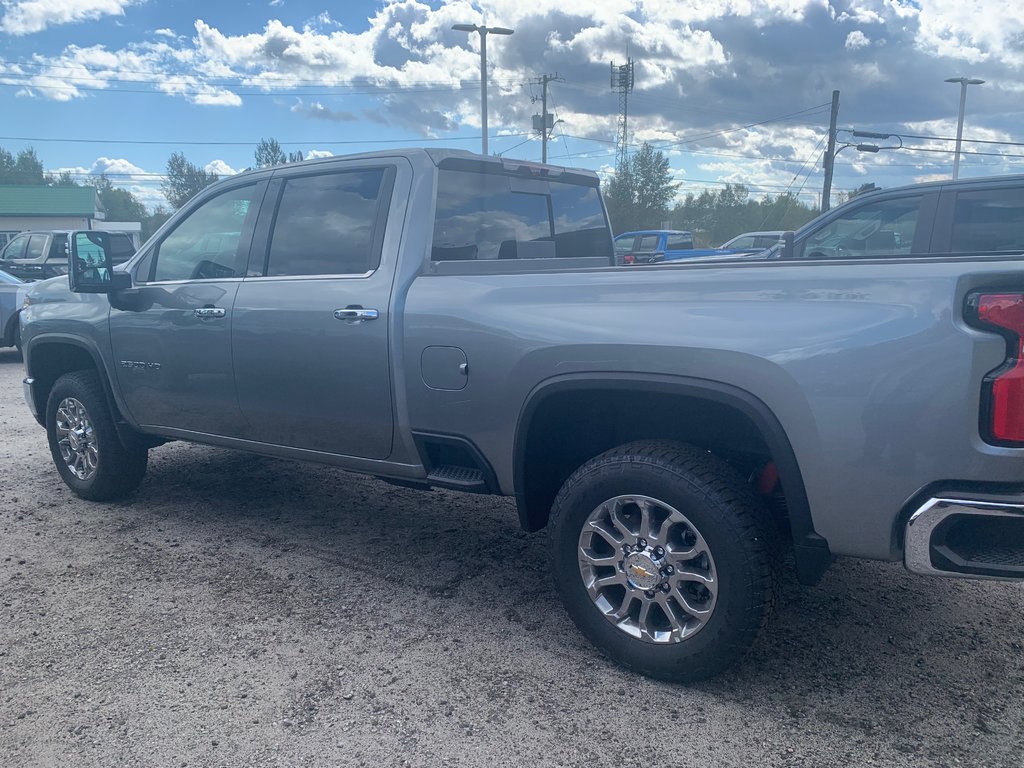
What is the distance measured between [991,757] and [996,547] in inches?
26.6

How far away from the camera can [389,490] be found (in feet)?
18.1

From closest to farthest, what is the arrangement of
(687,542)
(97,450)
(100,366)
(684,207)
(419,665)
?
(687,542) < (419,665) < (100,366) < (97,450) < (684,207)

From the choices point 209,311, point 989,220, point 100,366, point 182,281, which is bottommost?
point 100,366

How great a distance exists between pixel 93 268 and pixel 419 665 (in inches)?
115

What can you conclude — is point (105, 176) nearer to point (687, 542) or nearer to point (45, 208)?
point (45, 208)

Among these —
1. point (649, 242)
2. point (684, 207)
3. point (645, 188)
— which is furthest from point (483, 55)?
point (684, 207)

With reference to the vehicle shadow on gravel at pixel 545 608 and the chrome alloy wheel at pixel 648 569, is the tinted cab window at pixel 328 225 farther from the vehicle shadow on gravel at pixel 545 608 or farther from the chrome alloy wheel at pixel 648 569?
the chrome alloy wheel at pixel 648 569

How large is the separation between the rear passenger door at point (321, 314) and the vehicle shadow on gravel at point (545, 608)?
0.67m

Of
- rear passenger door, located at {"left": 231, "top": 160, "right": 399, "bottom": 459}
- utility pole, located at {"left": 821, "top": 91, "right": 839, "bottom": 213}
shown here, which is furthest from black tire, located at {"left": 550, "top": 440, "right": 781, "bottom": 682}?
utility pole, located at {"left": 821, "top": 91, "right": 839, "bottom": 213}

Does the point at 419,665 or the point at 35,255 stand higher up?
the point at 35,255

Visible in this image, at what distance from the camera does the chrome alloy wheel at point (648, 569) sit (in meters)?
2.91

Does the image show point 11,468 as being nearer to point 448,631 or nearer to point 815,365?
point 448,631

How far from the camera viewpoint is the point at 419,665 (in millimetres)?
3195

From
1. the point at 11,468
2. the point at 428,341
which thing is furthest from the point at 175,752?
the point at 11,468
